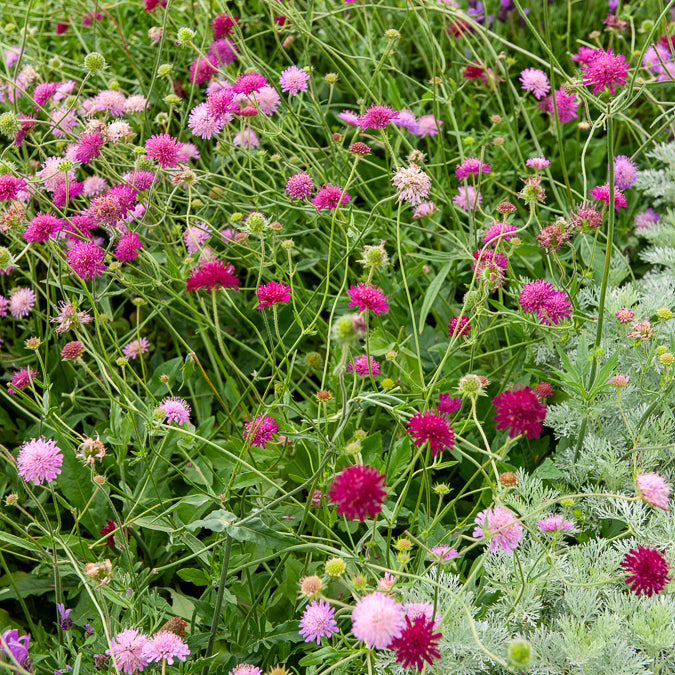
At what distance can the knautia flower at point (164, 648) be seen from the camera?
120cm

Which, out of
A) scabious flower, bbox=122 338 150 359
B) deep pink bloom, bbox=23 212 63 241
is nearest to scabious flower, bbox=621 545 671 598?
scabious flower, bbox=122 338 150 359

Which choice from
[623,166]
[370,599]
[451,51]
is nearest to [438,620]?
[370,599]

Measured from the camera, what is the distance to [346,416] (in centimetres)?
107

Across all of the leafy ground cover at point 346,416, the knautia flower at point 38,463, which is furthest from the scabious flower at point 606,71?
the knautia flower at point 38,463

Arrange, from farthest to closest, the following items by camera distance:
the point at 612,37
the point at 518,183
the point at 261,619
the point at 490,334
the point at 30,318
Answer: the point at 612,37, the point at 518,183, the point at 30,318, the point at 490,334, the point at 261,619

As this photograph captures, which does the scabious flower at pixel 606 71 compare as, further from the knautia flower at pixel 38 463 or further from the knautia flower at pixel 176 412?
the knautia flower at pixel 38 463

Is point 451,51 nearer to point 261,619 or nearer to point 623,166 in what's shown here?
point 623,166

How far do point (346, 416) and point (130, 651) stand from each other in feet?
1.88

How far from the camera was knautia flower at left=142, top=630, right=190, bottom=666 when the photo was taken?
1197mm

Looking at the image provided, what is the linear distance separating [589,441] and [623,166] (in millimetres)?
852

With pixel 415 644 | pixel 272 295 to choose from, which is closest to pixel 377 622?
pixel 415 644

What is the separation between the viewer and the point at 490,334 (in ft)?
6.12

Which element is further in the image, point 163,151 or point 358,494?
point 163,151

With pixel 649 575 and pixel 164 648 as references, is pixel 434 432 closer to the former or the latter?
pixel 649 575
